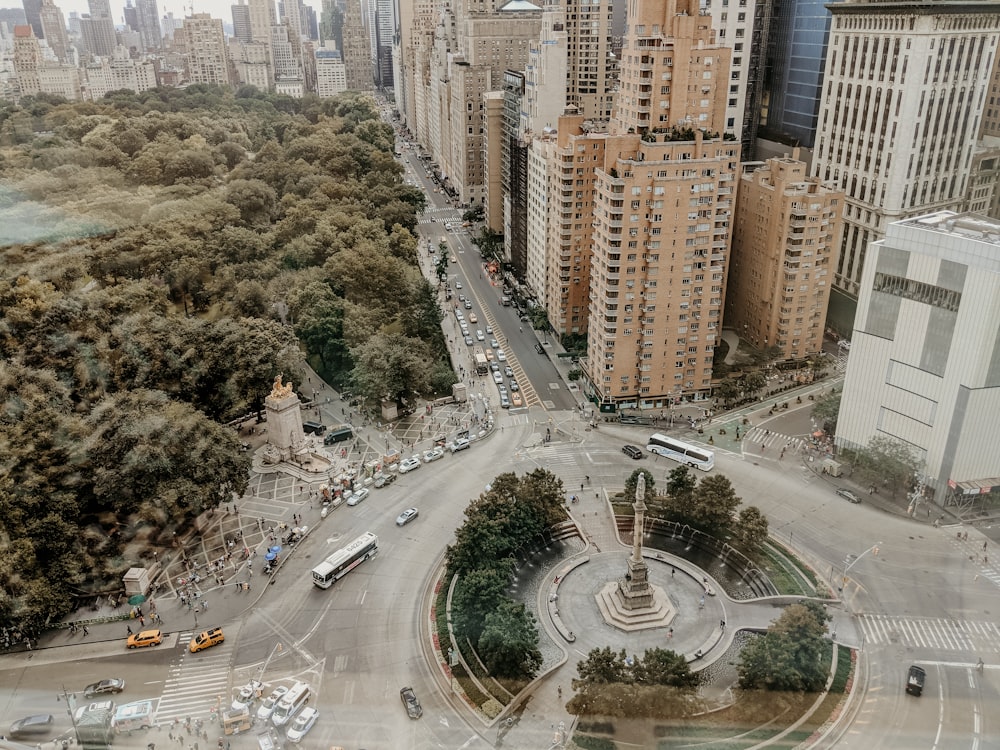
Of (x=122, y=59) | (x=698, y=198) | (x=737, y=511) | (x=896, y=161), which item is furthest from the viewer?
(x=122, y=59)

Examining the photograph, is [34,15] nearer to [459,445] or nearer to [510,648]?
[459,445]

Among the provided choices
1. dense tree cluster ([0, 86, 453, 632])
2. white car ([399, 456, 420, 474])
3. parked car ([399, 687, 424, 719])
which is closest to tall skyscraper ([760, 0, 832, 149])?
dense tree cluster ([0, 86, 453, 632])

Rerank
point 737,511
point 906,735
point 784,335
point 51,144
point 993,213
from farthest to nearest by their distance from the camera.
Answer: point 993,213, point 51,144, point 784,335, point 737,511, point 906,735

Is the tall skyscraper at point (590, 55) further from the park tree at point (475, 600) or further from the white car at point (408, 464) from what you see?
the park tree at point (475, 600)

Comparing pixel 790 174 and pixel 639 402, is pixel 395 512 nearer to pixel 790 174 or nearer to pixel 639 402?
pixel 639 402

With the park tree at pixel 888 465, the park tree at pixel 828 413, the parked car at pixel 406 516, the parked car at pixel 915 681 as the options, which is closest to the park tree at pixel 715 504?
the park tree at pixel 888 465

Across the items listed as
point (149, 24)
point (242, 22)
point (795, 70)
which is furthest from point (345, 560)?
point (242, 22)

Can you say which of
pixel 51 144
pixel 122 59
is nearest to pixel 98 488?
pixel 51 144
